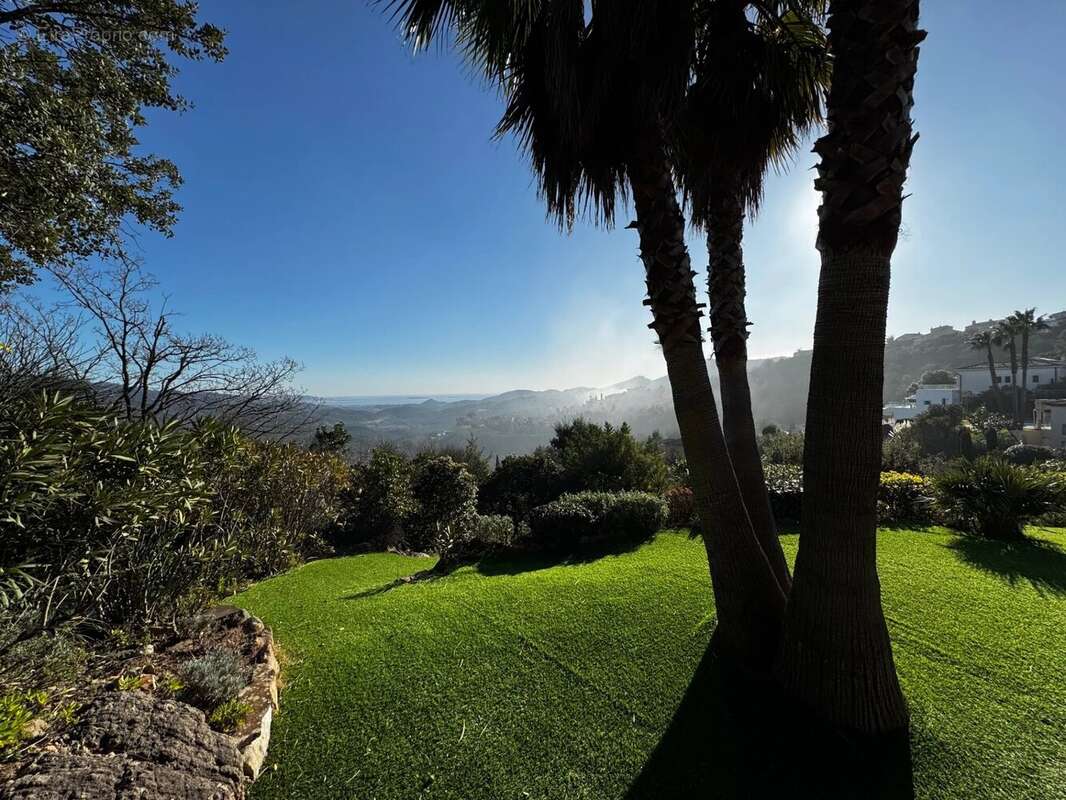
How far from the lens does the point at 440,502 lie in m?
12.5

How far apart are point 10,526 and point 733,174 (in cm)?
585

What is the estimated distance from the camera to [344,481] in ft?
42.1

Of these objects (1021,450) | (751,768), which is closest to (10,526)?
(751,768)

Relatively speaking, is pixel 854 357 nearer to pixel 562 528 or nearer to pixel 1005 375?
pixel 562 528

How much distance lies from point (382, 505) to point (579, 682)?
11.7m

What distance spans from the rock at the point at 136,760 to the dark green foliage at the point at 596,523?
586 cm

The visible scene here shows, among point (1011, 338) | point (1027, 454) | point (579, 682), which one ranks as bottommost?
point (1027, 454)

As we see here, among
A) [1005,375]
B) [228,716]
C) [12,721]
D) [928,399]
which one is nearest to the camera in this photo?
[12,721]

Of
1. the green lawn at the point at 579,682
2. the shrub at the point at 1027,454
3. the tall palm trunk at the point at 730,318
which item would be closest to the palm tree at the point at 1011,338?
the shrub at the point at 1027,454

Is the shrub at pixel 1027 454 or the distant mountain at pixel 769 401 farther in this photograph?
the distant mountain at pixel 769 401

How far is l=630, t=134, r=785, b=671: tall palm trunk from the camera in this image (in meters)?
2.97

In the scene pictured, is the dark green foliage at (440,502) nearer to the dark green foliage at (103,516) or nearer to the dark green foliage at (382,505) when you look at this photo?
the dark green foliage at (382,505)

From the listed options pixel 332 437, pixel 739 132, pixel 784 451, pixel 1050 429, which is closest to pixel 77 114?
pixel 739 132

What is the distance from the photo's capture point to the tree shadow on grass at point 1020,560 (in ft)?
14.9
